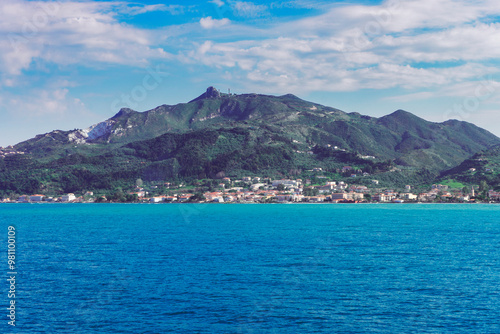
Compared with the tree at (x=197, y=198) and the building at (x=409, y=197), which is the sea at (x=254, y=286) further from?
the building at (x=409, y=197)

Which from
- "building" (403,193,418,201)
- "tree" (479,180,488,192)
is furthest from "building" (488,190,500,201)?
"building" (403,193,418,201)

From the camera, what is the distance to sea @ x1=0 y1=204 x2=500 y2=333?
27.4 meters

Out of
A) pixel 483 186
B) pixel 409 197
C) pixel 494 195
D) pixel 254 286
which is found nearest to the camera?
pixel 254 286

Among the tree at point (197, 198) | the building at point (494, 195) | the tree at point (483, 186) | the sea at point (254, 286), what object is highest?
the tree at point (483, 186)

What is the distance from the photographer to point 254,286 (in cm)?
3541

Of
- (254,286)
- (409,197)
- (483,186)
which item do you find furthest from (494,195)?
(254,286)

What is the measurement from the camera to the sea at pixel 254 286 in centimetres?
2739

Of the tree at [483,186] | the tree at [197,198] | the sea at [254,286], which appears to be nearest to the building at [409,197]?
the tree at [483,186]

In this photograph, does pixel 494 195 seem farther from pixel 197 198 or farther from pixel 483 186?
pixel 197 198

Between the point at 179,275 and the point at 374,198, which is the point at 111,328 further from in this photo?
the point at 374,198

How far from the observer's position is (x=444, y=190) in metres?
189

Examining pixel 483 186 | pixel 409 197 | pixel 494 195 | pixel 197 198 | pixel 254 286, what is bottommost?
pixel 254 286

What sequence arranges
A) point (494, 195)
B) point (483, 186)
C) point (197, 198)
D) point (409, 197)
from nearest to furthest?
point (494, 195)
point (483, 186)
point (197, 198)
point (409, 197)

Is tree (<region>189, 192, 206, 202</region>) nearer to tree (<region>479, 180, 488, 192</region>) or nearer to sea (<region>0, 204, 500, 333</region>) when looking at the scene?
tree (<region>479, 180, 488, 192</region>)
